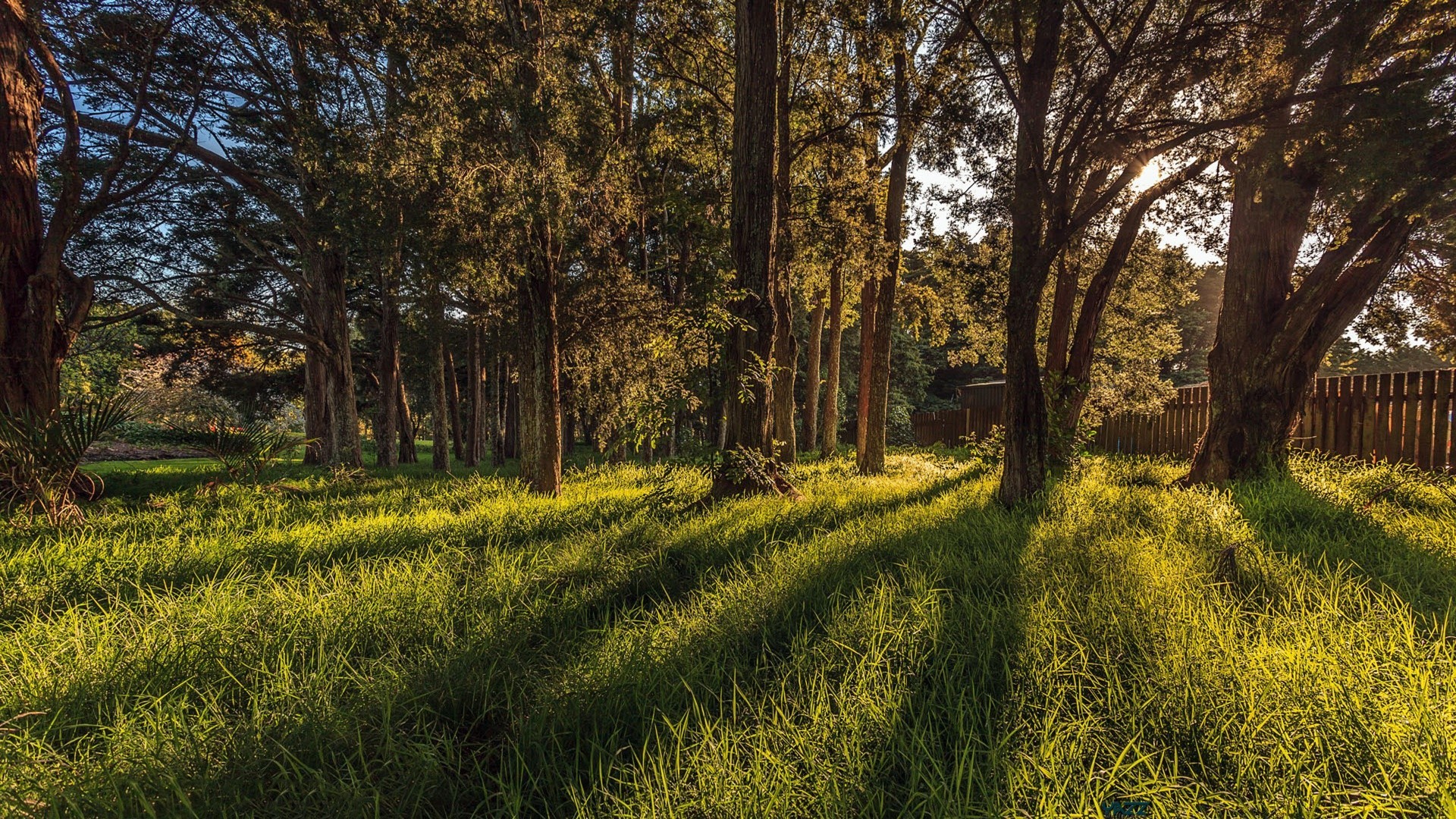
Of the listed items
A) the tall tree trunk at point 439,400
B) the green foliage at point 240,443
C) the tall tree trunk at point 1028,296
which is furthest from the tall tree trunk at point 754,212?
the tall tree trunk at point 439,400

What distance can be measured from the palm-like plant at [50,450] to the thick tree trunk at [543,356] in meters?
3.63

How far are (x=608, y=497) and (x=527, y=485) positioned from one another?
192 centimetres

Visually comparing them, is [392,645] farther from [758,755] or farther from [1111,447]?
[1111,447]

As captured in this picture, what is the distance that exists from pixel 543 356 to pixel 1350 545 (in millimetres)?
7691

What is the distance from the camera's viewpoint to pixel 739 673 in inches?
81.2

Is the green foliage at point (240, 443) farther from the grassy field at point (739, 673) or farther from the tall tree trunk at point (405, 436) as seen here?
the tall tree trunk at point (405, 436)

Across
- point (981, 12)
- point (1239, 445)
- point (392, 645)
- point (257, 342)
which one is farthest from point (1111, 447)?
point (257, 342)

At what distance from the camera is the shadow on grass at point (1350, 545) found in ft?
9.03

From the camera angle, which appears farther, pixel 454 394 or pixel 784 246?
pixel 454 394

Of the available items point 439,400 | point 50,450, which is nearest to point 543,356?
point 50,450

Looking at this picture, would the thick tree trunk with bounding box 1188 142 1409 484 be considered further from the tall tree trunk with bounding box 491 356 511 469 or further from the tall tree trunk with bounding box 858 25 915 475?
the tall tree trunk with bounding box 491 356 511 469

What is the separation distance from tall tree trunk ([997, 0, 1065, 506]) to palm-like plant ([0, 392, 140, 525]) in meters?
7.80

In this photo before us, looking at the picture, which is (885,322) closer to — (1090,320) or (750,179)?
(1090,320)

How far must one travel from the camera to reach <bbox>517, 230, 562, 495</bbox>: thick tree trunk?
665 cm
